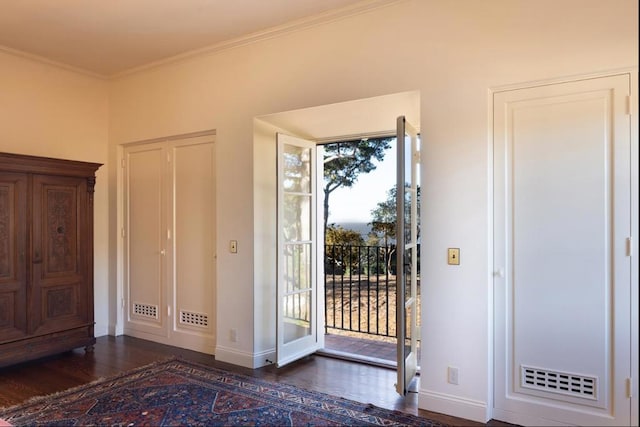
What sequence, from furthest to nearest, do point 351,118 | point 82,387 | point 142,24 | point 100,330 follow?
point 100,330
point 351,118
point 142,24
point 82,387

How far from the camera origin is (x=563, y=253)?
8.52ft

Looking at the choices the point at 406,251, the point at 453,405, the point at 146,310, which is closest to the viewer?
the point at 453,405

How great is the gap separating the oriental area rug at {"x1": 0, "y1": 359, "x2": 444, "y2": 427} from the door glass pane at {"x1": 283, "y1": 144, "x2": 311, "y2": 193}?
174 centimetres

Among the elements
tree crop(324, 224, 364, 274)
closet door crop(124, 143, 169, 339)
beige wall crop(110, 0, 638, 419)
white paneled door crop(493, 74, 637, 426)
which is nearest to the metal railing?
tree crop(324, 224, 364, 274)

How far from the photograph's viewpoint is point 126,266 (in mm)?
4879

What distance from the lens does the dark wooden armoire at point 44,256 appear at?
3.70 metres

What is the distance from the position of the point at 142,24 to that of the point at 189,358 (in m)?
2.95

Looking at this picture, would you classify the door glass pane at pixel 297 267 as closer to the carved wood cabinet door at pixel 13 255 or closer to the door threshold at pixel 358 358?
the door threshold at pixel 358 358

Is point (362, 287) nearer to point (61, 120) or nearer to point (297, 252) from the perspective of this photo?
point (297, 252)

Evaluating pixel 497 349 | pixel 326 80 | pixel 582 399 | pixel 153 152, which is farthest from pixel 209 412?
pixel 153 152

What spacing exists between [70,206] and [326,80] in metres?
2.75

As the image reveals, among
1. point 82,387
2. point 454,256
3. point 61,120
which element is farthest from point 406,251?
point 61,120

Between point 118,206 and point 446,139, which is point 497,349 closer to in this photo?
point 446,139

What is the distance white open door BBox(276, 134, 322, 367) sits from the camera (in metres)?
3.88
